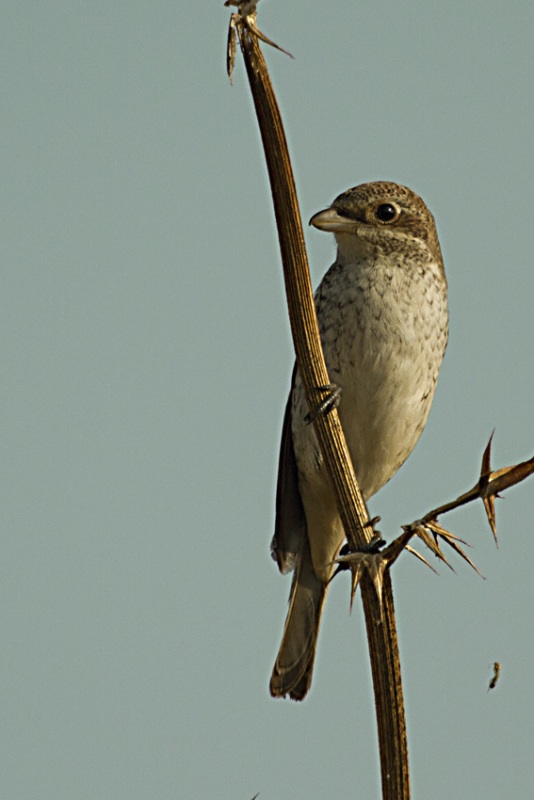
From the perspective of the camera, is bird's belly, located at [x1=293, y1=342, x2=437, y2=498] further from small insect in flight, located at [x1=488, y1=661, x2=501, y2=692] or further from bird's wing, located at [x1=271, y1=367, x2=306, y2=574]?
small insect in flight, located at [x1=488, y1=661, x2=501, y2=692]

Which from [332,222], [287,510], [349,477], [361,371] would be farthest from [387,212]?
[349,477]

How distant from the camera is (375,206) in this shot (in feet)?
18.2

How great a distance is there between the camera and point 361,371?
5.05 m

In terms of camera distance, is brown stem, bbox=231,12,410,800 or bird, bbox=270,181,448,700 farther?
bird, bbox=270,181,448,700

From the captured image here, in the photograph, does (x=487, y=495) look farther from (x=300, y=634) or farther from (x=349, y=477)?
(x=300, y=634)

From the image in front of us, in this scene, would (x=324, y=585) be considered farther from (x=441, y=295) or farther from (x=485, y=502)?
(x=485, y=502)

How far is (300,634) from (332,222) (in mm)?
1990

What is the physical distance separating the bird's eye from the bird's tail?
170cm

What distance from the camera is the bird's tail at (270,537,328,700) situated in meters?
5.03

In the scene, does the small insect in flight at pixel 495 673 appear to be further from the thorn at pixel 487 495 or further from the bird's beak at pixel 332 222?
the bird's beak at pixel 332 222

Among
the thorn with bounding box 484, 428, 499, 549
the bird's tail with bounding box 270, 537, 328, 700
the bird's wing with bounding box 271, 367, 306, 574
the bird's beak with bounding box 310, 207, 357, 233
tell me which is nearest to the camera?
the thorn with bounding box 484, 428, 499, 549

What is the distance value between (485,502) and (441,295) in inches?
124

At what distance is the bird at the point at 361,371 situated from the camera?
507 centimetres

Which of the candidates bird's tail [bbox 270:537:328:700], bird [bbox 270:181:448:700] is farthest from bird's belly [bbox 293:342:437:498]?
bird's tail [bbox 270:537:328:700]
